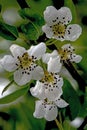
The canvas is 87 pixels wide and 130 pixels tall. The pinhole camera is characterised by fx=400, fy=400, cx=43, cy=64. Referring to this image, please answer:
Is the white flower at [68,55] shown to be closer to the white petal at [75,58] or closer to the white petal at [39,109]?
the white petal at [75,58]

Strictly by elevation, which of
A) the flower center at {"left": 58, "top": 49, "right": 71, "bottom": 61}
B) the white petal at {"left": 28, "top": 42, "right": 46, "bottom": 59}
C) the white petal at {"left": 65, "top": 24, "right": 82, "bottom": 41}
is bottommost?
the flower center at {"left": 58, "top": 49, "right": 71, "bottom": 61}

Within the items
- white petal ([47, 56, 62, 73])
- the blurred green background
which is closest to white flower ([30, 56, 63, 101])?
white petal ([47, 56, 62, 73])

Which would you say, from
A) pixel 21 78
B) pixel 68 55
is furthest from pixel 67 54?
pixel 21 78

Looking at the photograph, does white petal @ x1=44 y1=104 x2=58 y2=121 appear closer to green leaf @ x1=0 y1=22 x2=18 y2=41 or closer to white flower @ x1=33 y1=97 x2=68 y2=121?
white flower @ x1=33 y1=97 x2=68 y2=121

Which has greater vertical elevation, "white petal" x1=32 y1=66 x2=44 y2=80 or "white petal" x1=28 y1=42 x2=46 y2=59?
"white petal" x1=28 y1=42 x2=46 y2=59

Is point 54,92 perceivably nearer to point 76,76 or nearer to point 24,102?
point 76,76

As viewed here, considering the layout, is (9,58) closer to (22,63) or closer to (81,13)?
(22,63)
